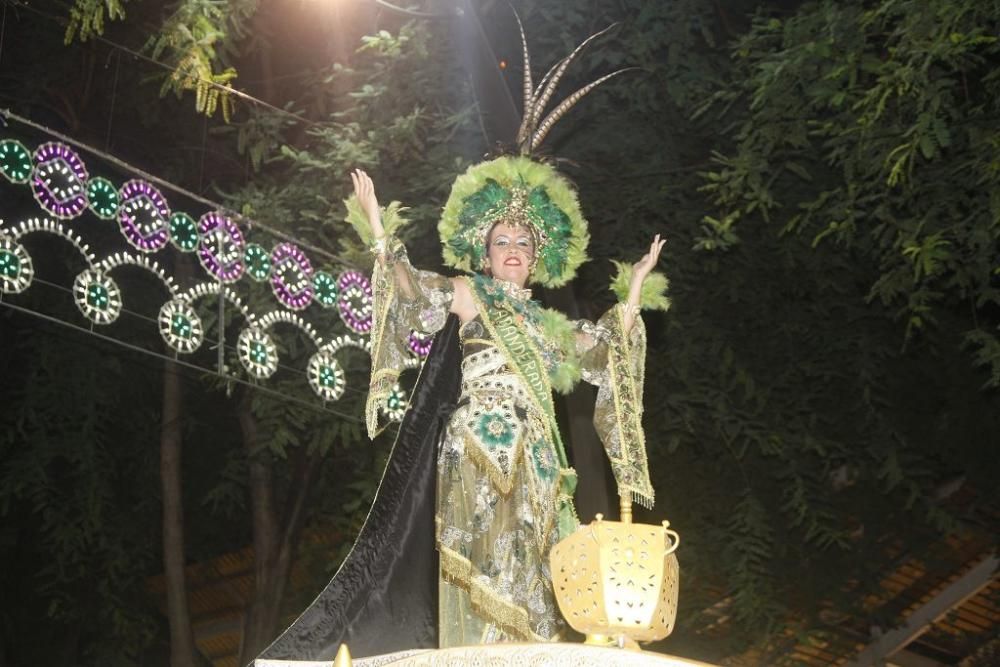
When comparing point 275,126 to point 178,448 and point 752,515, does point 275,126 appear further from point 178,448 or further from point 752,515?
point 752,515

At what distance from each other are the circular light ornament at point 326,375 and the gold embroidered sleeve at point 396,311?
4734 mm

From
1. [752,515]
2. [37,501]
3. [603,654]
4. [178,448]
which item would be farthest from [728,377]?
[603,654]

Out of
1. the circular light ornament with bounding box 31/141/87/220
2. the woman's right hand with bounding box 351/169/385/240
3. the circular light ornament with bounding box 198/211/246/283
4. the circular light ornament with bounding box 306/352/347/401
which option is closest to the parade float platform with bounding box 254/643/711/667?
the woman's right hand with bounding box 351/169/385/240

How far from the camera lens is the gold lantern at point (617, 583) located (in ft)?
13.9

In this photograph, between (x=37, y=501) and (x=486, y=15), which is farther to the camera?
(x=37, y=501)

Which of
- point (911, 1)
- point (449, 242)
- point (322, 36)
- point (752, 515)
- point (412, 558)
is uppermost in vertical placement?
point (322, 36)

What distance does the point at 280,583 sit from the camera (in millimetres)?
14086

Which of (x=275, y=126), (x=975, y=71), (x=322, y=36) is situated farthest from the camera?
(x=322, y=36)

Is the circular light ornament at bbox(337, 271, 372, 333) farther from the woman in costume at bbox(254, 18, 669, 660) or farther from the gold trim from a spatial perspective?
the gold trim

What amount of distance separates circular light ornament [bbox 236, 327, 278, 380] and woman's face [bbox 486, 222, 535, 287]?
434 cm

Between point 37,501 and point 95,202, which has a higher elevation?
point 95,202

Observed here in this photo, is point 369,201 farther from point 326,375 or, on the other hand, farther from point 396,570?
point 326,375

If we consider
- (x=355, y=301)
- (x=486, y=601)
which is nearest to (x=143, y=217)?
(x=355, y=301)

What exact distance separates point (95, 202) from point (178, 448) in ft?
15.8
